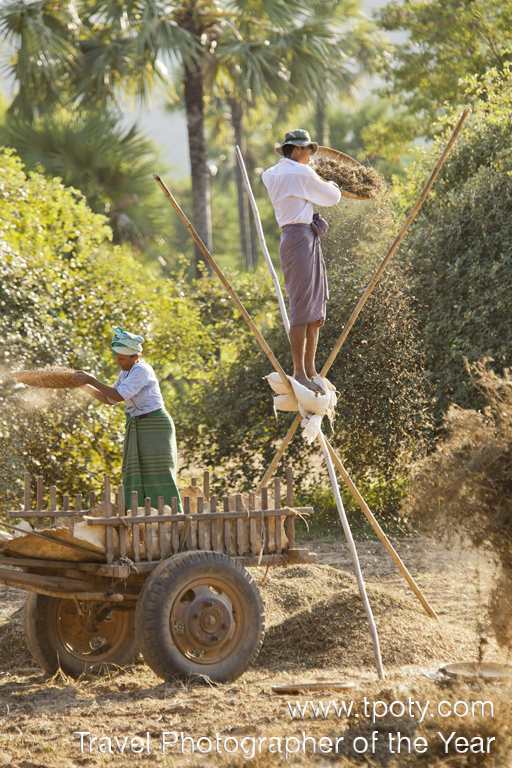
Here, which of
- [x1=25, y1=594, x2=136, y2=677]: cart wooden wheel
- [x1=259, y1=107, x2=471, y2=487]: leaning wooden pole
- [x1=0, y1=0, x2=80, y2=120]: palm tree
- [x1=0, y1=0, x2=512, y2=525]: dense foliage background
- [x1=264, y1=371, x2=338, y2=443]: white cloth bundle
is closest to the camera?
[x1=25, y1=594, x2=136, y2=677]: cart wooden wheel

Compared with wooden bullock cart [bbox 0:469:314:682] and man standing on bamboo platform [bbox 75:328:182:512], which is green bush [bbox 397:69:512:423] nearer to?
man standing on bamboo platform [bbox 75:328:182:512]

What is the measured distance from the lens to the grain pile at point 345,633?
771cm

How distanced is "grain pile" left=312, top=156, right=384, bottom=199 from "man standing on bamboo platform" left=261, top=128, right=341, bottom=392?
380 mm

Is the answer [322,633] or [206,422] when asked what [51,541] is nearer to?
[322,633]

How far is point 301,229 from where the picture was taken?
25.4 feet

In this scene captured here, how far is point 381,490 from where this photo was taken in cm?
1434

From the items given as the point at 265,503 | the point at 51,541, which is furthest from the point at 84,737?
the point at 265,503

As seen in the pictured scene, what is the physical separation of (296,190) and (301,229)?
0.84ft

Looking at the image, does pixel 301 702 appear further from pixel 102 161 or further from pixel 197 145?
pixel 102 161

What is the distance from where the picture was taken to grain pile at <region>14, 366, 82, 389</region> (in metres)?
7.51

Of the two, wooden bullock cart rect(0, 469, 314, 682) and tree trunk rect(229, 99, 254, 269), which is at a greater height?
tree trunk rect(229, 99, 254, 269)

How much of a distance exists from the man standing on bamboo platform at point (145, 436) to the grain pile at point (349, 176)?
5.37 feet

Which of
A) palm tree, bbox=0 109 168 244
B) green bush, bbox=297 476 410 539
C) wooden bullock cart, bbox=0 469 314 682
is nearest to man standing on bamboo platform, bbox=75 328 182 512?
wooden bullock cart, bbox=0 469 314 682

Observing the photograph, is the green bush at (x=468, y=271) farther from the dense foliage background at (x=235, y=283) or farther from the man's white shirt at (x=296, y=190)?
the man's white shirt at (x=296, y=190)
